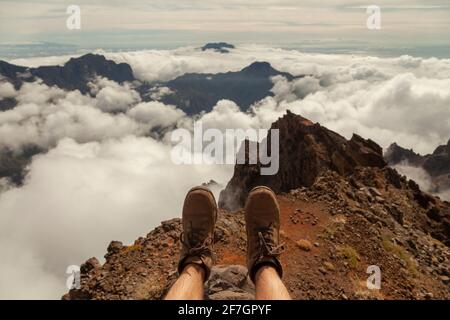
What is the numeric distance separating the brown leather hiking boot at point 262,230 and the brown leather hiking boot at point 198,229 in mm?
1208

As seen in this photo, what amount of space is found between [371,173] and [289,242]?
2122 centimetres

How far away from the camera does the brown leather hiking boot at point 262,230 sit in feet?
33.1

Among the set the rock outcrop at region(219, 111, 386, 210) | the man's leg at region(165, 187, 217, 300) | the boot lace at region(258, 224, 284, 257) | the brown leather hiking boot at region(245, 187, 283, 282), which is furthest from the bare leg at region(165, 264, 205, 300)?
the rock outcrop at region(219, 111, 386, 210)

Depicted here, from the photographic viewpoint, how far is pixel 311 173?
176ft

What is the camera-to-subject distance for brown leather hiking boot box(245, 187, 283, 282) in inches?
398

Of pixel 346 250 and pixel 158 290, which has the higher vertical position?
pixel 346 250

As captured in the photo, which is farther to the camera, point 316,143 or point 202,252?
point 316,143

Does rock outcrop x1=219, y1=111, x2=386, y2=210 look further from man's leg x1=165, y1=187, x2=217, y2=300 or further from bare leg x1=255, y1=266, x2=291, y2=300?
bare leg x1=255, y1=266, x2=291, y2=300

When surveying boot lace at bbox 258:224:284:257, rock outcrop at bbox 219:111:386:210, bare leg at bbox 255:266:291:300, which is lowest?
bare leg at bbox 255:266:291:300

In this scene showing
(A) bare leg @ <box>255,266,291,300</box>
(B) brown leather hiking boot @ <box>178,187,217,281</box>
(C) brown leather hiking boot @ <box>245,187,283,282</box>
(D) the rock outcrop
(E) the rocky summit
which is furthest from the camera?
(D) the rock outcrop

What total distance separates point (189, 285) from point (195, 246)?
2.56 m
